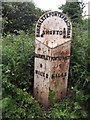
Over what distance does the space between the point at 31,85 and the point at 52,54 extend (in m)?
0.56

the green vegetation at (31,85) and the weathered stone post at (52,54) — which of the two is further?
the weathered stone post at (52,54)

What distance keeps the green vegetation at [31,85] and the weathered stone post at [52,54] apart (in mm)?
145

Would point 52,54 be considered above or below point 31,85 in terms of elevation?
above

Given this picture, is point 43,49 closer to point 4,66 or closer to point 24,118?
point 4,66

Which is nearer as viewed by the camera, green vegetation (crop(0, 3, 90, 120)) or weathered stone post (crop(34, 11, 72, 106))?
green vegetation (crop(0, 3, 90, 120))

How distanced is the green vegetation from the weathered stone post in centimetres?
14

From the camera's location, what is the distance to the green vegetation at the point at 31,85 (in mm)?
2984

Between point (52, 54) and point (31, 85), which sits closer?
point (52, 54)

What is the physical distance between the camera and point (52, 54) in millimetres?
3197

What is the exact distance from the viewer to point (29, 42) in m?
3.82

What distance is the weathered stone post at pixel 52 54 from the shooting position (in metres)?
3.21

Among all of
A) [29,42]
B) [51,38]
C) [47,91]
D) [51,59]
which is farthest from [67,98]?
[29,42]

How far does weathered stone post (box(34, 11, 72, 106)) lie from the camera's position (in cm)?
321

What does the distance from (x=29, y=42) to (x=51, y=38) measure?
64 cm
